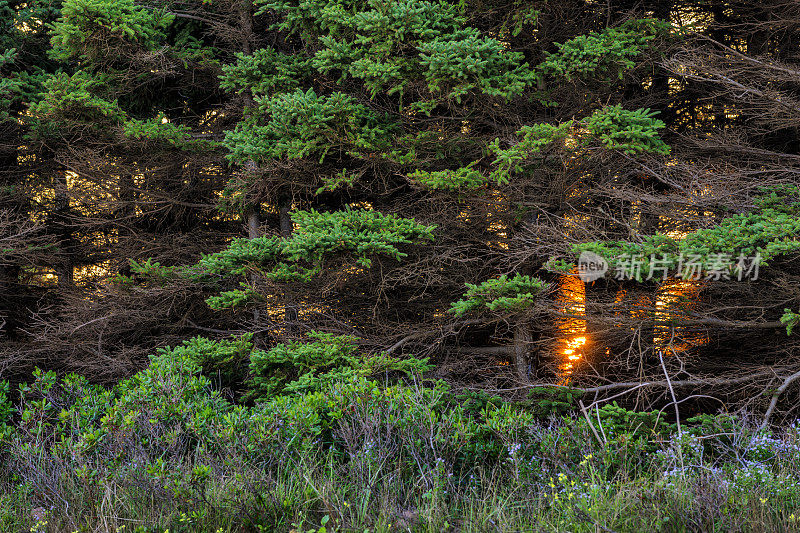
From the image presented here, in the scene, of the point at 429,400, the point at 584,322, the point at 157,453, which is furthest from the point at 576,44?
the point at 157,453

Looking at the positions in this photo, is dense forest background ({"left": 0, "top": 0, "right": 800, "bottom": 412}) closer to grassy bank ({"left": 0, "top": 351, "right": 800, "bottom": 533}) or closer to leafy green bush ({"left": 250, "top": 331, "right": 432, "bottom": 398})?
leafy green bush ({"left": 250, "top": 331, "right": 432, "bottom": 398})

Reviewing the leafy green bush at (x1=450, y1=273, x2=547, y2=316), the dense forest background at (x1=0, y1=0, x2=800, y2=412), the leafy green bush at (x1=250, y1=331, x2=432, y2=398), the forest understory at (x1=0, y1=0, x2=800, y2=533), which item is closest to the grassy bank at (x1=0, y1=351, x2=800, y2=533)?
the forest understory at (x1=0, y1=0, x2=800, y2=533)

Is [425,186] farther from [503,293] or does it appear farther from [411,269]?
[503,293]

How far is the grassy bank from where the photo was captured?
3.54 metres

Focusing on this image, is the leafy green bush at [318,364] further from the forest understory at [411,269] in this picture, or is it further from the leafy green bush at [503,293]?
the leafy green bush at [503,293]

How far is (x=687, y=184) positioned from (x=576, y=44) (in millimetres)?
1946

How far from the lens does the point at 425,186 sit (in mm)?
6340

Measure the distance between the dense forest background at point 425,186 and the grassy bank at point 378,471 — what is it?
121 cm

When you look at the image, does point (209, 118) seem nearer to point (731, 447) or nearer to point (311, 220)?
point (311, 220)

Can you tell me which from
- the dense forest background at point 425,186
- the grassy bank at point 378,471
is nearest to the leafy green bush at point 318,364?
the dense forest background at point 425,186

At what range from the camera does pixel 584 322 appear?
21.7 feet

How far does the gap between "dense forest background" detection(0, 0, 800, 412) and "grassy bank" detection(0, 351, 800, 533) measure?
3.97 feet

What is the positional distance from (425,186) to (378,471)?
338 centimetres

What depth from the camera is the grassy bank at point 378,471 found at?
11.6 feet
